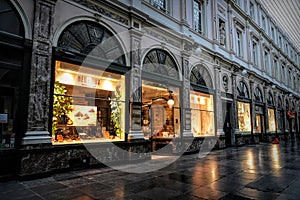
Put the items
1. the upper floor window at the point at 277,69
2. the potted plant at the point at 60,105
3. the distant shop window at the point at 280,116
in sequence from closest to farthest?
the potted plant at the point at 60,105, the distant shop window at the point at 280,116, the upper floor window at the point at 277,69

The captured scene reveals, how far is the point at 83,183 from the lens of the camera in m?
4.92

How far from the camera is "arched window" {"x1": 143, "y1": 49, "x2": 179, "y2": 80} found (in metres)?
8.91

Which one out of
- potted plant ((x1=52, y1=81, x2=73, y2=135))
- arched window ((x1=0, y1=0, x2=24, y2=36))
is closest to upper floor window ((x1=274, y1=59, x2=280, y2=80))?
potted plant ((x1=52, y1=81, x2=73, y2=135))

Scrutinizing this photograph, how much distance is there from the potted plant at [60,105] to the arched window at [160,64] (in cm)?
340

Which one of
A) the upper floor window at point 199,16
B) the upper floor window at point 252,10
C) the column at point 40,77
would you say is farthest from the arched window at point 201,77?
the upper floor window at point 252,10

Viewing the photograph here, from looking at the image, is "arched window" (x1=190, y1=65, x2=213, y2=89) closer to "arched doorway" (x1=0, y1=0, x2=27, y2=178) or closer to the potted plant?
the potted plant

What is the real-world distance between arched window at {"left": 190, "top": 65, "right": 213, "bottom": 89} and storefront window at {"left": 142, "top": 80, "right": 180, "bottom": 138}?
4.91ft

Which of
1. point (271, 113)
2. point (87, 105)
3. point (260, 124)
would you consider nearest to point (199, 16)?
point (87, 105)

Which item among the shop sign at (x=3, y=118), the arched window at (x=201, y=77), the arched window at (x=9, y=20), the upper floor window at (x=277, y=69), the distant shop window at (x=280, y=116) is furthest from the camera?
the upper floor window at (x=277, y=69)

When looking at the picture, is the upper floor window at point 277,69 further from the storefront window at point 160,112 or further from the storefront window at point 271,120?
the storefront window at point 160,112

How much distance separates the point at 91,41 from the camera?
703 cm

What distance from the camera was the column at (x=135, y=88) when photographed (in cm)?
782

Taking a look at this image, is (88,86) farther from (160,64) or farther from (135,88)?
(160,64)

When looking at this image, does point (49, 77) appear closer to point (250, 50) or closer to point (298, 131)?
point (250, 50)
